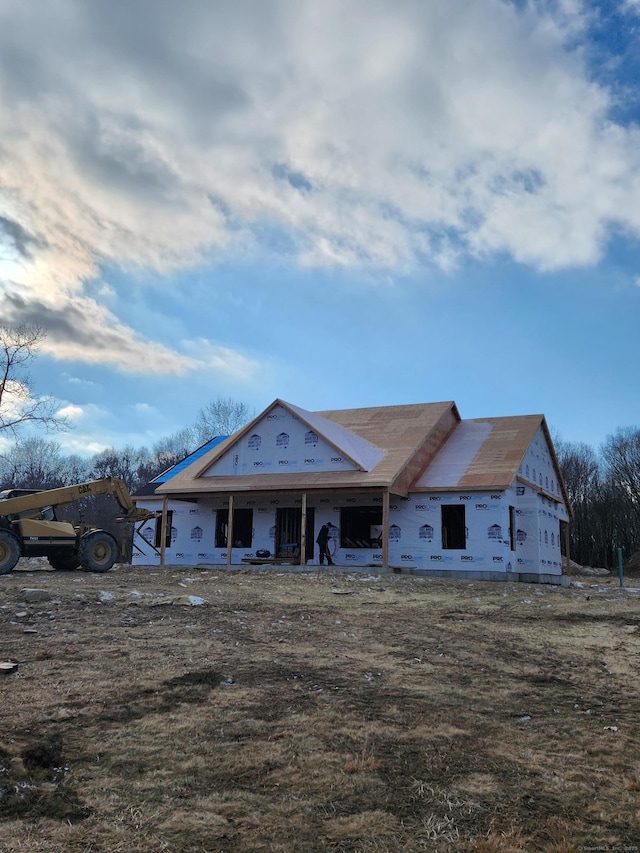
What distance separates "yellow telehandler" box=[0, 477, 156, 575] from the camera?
1734 cm

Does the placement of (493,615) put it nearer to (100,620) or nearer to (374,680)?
(374,680)

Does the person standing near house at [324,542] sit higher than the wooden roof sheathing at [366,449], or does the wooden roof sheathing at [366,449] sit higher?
the wooden roof sheathing at [366,449]

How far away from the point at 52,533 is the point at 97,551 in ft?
4.20

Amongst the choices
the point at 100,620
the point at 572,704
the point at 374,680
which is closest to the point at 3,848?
the point at 374,680

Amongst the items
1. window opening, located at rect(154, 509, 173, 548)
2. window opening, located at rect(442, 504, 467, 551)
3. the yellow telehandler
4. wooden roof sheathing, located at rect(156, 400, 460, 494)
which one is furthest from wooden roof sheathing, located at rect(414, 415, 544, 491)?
window opening, located at rect(154, 509, 173, 548)

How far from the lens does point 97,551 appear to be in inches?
725

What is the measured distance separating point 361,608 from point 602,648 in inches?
175

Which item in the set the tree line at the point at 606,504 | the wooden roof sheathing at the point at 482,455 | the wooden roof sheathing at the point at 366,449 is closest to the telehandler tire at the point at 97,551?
the wooden roof sheathing at the point at 366,449

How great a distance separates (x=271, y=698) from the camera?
235 inches

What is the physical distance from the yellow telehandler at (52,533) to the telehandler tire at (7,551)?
0.08 feet

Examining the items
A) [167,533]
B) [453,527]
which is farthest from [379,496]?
[167,533]

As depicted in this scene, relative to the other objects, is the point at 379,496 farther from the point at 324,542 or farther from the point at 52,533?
the point at 52,533

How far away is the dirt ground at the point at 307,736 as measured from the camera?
369 cm

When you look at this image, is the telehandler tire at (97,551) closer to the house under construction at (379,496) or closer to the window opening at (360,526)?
the house under construction at (379,496)
